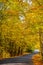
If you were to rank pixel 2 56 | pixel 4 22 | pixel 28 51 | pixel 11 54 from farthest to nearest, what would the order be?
pixel 28 51, pixel 11 54, pixel 2 56, pixel 4 22

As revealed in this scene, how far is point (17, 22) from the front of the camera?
27.3 m

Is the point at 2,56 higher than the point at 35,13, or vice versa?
the point at 35,13

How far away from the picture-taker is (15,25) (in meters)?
28.6

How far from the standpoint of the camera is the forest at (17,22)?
1767 cm

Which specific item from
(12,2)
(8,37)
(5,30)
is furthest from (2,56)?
(12,2)

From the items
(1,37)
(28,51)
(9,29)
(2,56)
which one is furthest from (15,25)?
(28,51)

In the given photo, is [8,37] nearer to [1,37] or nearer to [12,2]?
[1,37]

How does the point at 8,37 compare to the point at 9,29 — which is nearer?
the point at 9,29

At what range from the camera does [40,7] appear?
17906 mm

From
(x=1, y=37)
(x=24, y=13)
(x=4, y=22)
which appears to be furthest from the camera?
(x=1, y=37)

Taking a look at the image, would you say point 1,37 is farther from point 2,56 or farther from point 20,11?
point 20,11

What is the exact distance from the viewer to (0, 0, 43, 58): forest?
58.0 ft

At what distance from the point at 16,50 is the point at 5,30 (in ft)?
41.3

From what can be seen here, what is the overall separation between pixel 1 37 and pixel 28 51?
26.0m
